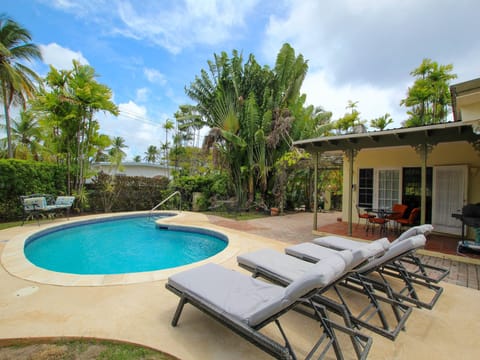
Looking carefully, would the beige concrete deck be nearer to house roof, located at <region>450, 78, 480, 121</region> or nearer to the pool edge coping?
the pool edge coping

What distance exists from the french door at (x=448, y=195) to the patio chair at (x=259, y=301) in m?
7.49

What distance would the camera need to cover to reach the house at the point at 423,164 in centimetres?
541

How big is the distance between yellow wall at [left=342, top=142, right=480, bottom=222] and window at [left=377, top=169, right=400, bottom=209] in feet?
0.95

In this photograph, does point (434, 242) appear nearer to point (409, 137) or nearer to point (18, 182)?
point (409, 137)

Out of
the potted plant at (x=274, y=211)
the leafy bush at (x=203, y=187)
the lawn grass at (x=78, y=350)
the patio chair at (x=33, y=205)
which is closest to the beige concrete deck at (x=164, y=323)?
the lawn grass at (x=78, y=350)

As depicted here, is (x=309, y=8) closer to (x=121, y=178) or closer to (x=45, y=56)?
(x=121, y=178)

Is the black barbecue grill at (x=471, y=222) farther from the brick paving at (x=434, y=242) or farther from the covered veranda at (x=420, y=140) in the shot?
the covered veranda at (x=420, y=140)

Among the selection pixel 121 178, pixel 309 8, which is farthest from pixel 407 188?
pixel 121 178

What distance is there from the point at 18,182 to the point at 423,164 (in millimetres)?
14339

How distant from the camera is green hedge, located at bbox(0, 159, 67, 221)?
9039 mm

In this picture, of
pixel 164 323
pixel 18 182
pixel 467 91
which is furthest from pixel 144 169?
pixel 467 91

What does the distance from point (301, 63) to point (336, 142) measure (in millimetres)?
7978

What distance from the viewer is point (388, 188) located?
887 cm

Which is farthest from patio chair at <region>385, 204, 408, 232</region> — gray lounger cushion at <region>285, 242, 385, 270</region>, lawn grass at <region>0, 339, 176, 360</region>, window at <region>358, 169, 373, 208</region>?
lawn grass at <region>0, 339, 176, 360</region>
